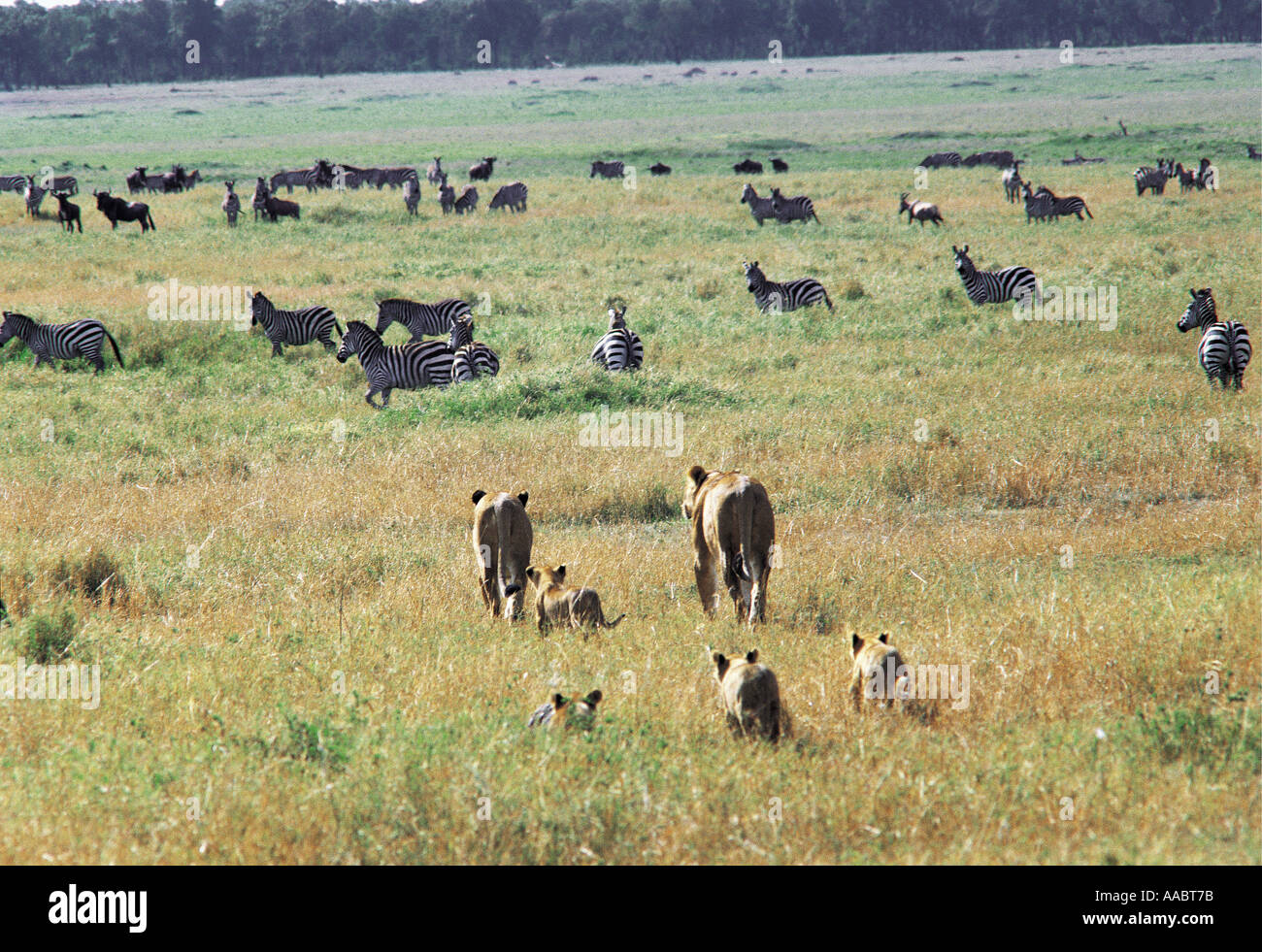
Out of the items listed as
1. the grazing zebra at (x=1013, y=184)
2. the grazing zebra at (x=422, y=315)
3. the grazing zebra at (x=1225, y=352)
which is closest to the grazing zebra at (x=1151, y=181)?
the grazing zebra at (x=1013, y=184)

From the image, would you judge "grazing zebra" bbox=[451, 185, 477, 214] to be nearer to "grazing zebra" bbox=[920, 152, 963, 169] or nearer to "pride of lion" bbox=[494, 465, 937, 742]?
"grazing zebra" bbox=[920, 152, 963, 169]

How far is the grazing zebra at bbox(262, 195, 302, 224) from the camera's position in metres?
37.5

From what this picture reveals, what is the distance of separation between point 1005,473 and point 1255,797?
7.46 meters

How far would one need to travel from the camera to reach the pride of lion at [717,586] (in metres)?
6.11

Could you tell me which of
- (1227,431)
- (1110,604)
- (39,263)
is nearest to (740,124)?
(39,263)

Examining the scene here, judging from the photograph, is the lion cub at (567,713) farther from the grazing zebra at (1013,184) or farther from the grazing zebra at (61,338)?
the grazing zebra at (1013,184)

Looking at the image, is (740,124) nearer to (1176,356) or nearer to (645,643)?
(1176,356)

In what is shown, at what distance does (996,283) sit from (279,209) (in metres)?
25.3

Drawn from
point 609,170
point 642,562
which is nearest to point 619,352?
point 642,562

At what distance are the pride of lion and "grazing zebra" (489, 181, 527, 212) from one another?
33715mm

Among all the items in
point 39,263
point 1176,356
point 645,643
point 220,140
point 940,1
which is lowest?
point 645,643

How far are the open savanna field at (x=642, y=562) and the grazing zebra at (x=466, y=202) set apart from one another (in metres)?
10.8

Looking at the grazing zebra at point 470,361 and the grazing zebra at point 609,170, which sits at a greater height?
the grazing zebra at point 609,170

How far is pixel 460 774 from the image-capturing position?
16.9 ft
